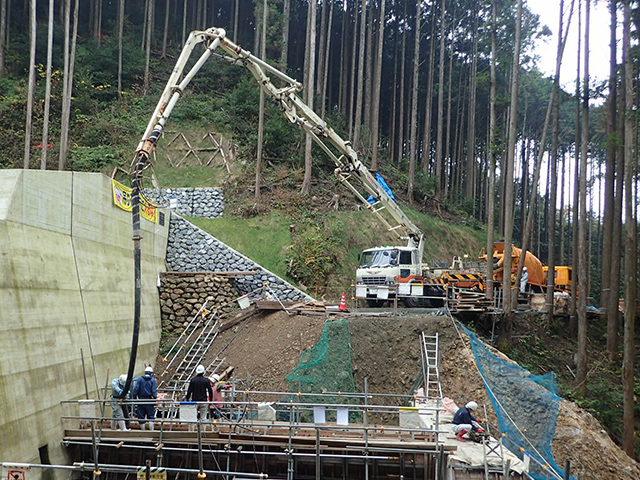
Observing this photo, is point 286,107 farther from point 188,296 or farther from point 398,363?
point 398,363

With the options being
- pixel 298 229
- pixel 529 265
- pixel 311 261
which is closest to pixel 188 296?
pixel 311 261

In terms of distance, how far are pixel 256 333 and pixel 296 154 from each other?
15.2 metres

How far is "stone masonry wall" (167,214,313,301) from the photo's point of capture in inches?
880

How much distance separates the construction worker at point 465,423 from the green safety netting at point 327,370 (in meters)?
4.08

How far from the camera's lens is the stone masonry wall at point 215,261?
2234 cm

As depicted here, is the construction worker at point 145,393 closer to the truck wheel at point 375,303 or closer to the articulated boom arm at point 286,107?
the articulated boom arm at point 286,107

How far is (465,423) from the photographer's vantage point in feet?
38.0

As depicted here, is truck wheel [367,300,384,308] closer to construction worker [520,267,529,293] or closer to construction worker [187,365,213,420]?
construction worker [520,267,529,293]

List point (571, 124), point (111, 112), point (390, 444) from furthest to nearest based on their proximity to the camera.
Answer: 1. point (571, 124)
2. point (111, 112)
3. point (390, 444)

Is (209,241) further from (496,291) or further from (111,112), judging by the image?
(111,112)

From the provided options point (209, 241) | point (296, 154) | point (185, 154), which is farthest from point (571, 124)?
point (209, 241)

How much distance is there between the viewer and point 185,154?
1266 inches

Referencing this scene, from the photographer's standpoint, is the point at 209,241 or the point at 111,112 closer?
the point at 209,241

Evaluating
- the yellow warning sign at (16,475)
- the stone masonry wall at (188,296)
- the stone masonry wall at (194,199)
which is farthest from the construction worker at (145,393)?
the stone masonry wall at (194,199)
